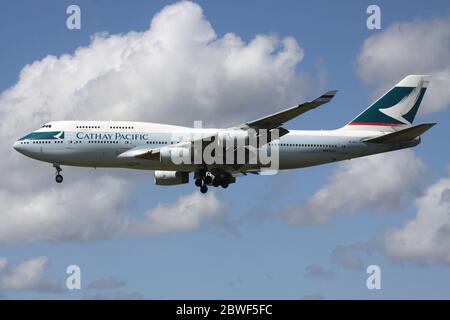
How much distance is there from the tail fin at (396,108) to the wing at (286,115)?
12530 mm

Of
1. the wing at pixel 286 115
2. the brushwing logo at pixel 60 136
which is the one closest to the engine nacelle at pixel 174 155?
the wing at pixel 286 115

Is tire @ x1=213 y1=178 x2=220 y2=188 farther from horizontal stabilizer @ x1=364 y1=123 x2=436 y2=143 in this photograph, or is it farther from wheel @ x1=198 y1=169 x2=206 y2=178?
horizontal stabilizer @ x1=364 y1=123 x2=436 y2=143

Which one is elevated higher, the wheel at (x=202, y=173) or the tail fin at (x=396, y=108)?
the tail fin at (x=396, y=108)

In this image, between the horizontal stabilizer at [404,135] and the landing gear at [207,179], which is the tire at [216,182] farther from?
the horizontal stabilizer at [404,135]

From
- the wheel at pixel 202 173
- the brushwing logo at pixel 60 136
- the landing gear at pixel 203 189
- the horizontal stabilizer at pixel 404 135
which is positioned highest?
the brushwing logo at pixel 60 136

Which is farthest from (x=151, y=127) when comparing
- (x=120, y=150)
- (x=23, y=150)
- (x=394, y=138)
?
(x=394, y=138)

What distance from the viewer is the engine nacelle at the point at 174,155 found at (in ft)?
200

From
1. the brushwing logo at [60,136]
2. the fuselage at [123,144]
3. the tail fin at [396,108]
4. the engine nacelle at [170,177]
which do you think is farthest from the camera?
the tail fin at [396,108]

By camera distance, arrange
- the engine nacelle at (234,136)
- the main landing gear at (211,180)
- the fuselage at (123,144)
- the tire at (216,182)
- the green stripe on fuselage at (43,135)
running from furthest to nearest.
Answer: the tire at (216,182) → the main landing gear at (211,180) → the green stripe on fuselage at (43,135) → the fuselage at (123,144) → the engine nacelle at (234,136)

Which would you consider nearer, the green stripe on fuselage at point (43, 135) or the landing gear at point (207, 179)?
the green stripe on fuselage at point (43, 135)

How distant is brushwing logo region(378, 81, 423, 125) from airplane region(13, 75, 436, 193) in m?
2.88

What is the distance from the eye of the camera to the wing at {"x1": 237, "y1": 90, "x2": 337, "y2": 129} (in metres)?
52.6

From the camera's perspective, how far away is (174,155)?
6097 centimetres
